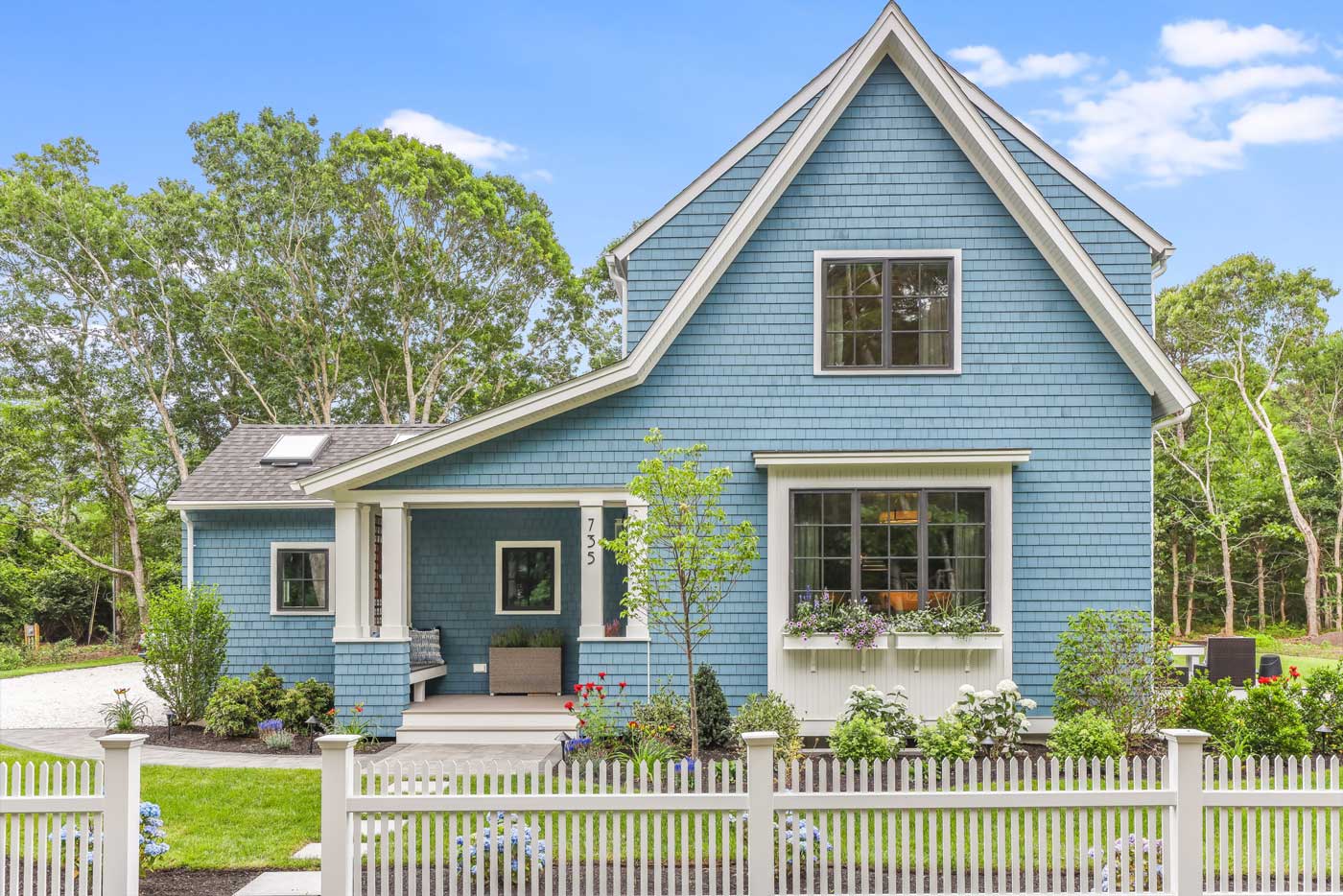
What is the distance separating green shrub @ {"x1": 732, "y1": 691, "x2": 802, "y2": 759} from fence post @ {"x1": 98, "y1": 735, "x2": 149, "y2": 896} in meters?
5.67

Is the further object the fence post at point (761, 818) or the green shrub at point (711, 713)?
the green shrub at point (711, 713)

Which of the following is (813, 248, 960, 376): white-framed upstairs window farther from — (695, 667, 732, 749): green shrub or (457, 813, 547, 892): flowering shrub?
(457, 813, 547, 892): flowering shrub

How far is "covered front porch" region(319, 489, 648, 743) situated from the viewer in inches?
446

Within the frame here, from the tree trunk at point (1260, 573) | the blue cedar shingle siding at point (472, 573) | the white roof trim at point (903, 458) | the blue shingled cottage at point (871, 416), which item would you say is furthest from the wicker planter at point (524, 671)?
the tree trunk at point (1260, 573)

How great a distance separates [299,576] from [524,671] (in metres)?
3.30

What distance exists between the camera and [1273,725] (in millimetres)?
9242

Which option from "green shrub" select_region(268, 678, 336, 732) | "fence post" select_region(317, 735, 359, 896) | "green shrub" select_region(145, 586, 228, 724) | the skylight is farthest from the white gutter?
"fence post" select_region(317, 735, 359, 896)

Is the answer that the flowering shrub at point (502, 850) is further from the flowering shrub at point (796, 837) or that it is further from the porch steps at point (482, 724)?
the porch steps at point (482, 724)

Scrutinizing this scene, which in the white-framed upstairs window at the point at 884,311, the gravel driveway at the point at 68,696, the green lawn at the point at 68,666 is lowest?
the green lawn at the point at 68,666

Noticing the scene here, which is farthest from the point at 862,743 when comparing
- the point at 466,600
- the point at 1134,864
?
the point at 466,600

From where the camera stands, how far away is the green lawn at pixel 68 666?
19.7 metres

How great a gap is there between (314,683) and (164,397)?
17238 millimetres

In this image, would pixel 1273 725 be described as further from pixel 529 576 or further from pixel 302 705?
pixel 302 705

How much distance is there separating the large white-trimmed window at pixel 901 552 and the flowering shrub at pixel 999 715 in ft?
3.45
